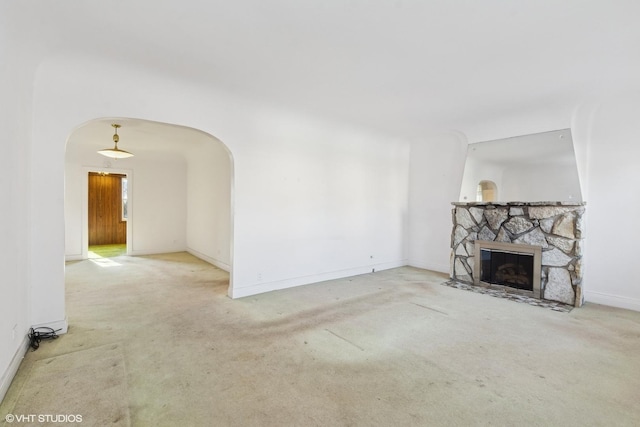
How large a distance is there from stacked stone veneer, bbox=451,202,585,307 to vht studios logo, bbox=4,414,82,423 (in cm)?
501

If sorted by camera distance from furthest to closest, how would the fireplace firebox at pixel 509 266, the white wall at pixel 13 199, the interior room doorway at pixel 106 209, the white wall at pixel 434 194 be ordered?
1. the interior room doorway at pixel 106 209
2. the white wall at pixel 434 194
3. the fireplace firebox at pixel 509 266
4. the white wall at pixel 13 199

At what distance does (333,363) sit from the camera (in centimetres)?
238

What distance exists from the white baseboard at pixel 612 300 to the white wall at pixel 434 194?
6.70 ft

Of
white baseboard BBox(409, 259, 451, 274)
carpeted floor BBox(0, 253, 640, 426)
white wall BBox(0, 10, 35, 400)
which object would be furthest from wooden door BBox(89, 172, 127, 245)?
white baseboard BBox(409, 259, 451, 274)

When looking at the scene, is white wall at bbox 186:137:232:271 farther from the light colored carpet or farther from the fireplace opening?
the fireplace opening

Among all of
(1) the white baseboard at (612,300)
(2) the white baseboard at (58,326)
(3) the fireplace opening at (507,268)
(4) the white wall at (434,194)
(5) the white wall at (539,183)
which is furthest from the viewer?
(4) the white wall at (434,194)

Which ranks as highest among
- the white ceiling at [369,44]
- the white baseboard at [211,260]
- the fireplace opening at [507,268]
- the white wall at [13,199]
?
the white ceiling at [369,44]

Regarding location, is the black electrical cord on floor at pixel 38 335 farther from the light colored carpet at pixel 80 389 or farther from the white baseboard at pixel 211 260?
the white baseboard at pixel 211 260

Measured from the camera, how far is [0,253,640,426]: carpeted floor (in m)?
1.83

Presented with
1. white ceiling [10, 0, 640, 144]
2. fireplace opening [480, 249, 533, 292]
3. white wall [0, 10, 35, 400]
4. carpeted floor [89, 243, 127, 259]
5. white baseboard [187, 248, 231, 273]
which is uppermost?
white ceiling [10, 0, 640, 144]

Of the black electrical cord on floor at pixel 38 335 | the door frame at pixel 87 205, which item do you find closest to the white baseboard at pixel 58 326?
the black electrical cord on floor at pixel 38 335

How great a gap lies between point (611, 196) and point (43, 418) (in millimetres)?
6006

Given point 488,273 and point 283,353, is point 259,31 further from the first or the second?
point 488,273

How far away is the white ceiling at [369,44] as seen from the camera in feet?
7.03
